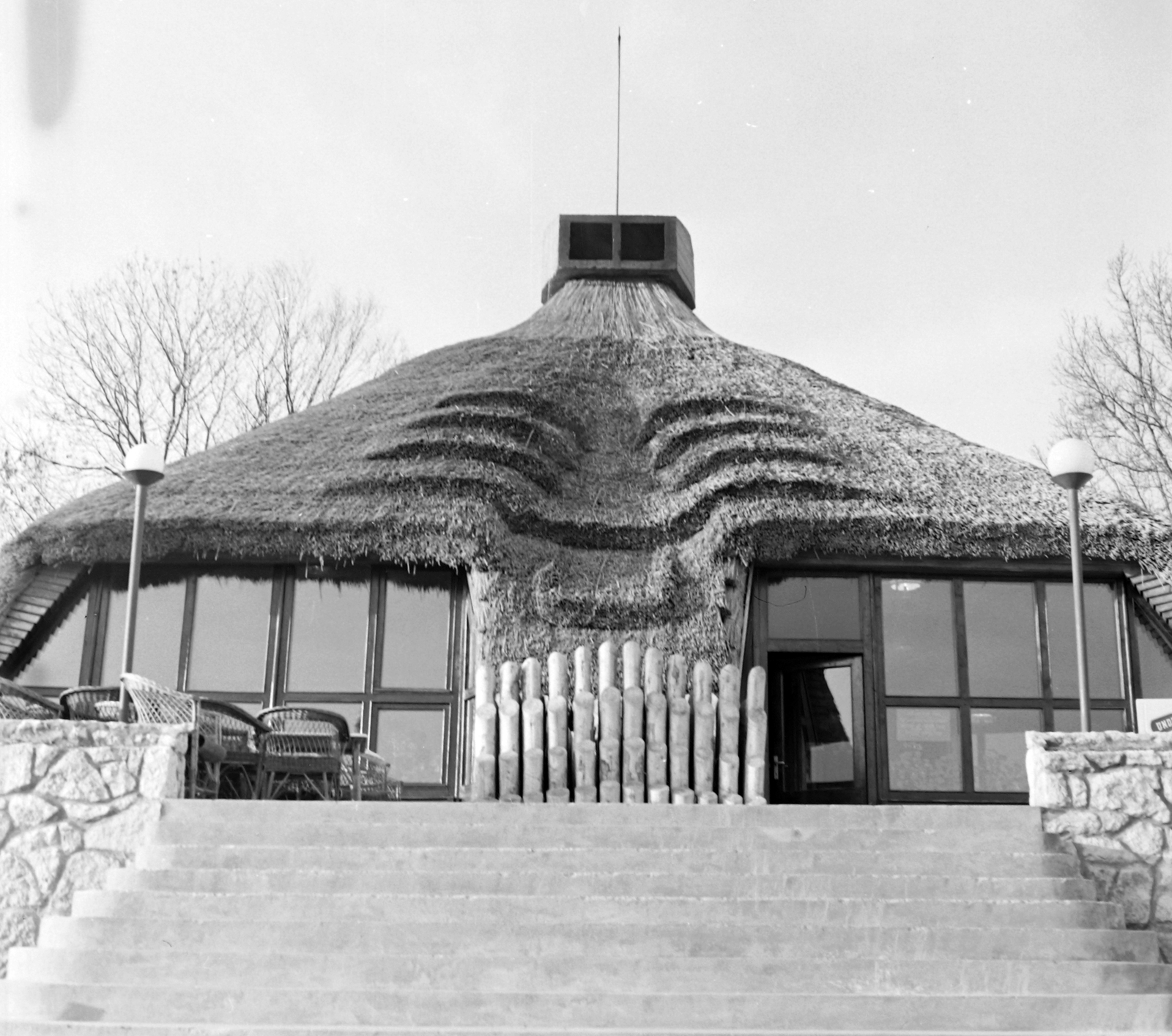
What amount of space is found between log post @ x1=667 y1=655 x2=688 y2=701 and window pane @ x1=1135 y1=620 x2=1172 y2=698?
4.97 meters

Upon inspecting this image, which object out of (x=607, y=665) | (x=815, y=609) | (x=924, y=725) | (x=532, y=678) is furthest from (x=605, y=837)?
(x=924, y=725)

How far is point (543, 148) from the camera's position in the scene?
2467 cm

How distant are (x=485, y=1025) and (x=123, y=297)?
21998mm

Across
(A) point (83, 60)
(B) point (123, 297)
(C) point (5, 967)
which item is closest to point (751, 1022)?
(C) point (5, 967)

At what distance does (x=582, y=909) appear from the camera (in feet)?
21.1

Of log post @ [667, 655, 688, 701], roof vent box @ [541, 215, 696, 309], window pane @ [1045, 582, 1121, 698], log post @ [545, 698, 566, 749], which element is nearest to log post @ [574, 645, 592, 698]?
log post @ [545, 698, 566, 749]

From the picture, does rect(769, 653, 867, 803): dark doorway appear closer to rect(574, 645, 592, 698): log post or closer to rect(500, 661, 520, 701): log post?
rect(574, 645, 592, 698): log post

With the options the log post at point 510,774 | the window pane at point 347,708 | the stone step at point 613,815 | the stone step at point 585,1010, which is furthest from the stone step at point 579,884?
the window pane at point 347,708

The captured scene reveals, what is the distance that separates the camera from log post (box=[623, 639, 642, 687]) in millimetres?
9633

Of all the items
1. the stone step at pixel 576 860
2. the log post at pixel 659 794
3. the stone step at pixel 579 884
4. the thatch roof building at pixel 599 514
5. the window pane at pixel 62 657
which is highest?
the thatch roof building at pixel 599 514

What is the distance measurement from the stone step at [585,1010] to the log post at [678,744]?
318 centimetres

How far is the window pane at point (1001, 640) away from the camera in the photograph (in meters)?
12.0

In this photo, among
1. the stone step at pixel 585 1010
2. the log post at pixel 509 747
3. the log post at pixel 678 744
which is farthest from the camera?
the log post at pixel 678 744

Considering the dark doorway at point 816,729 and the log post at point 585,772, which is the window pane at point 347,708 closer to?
the log post at point 585,772
